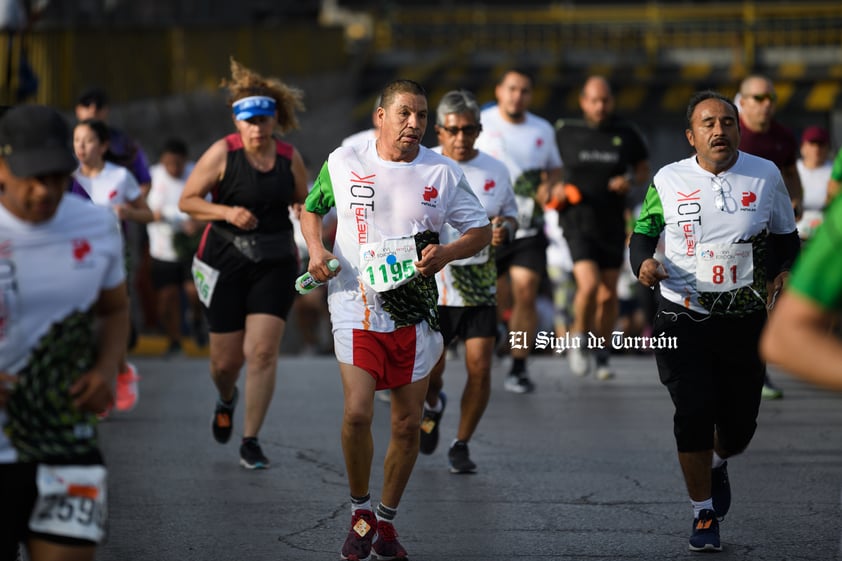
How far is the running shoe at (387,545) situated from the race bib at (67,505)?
242cm

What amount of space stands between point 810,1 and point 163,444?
23.0 m

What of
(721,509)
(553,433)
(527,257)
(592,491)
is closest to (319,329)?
(527,257)

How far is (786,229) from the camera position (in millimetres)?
7535

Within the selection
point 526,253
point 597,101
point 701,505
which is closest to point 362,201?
point 701,505

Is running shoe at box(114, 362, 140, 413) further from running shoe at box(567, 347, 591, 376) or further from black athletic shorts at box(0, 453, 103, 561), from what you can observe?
running shoe at box(567, 347, 591, 376)

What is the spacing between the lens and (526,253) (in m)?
12.7

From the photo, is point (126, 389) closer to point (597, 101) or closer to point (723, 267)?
point (723, 267)

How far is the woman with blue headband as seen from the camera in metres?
9.57

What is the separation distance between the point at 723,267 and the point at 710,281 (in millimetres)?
81

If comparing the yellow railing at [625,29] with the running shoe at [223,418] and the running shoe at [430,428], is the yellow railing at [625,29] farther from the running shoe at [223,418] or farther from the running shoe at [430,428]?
the running shoe at [223,418]

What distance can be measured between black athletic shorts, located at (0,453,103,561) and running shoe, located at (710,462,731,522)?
3626 millimetres

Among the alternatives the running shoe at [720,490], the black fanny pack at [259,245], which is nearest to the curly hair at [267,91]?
the black fanny pack at [259,245]

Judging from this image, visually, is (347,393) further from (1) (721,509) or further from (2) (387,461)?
(1) (721,509)

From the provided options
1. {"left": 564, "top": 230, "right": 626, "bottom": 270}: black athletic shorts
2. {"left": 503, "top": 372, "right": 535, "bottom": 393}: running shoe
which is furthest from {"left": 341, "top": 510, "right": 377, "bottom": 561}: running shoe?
{"left": 564, "top": 230, "right": 626, "bottom": 270}: black athletic shorts
